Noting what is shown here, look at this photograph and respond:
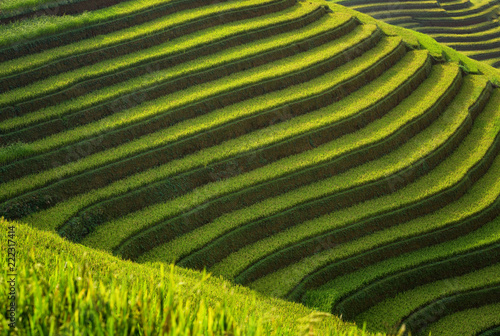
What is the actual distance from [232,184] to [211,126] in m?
2.66

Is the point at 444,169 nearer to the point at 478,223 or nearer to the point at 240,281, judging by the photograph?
the point at 478,223

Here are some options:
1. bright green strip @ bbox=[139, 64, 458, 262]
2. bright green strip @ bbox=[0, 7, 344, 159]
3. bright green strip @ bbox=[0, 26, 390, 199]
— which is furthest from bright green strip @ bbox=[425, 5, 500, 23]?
bright green strip @ bbox=[0, 26, 390, 199]

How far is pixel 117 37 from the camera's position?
753 inches

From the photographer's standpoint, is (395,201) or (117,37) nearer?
(395,201)

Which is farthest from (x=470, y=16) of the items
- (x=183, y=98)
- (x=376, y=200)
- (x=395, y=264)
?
(x=395, y=264)

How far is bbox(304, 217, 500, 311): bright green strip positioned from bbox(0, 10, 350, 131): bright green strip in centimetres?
999

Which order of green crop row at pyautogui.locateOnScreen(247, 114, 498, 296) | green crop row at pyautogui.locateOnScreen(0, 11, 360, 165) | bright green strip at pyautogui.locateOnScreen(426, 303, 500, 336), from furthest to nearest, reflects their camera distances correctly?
green crop row at pyautogui.locateOnScreen(0, 11, 360, 165), green crop row at pyautogui.locateOnScreen(247, 114, 498, 296), bright green strip at pyautogui.locateOnScreen(426, 303, 500, 336)

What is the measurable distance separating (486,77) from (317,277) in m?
16.8

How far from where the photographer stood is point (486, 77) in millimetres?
22891

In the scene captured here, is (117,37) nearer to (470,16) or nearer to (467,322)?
(467,322)

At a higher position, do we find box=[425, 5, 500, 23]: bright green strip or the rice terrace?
box=[425, 5, 500, 23]: bright green strip

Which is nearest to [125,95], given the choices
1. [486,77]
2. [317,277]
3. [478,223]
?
[317,277]

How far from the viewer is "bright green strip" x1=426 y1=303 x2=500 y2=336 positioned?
461 inches

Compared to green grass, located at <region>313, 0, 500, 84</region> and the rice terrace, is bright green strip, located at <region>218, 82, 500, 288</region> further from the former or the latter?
green grass, located at <region>313, 0, 500, 84</region>
